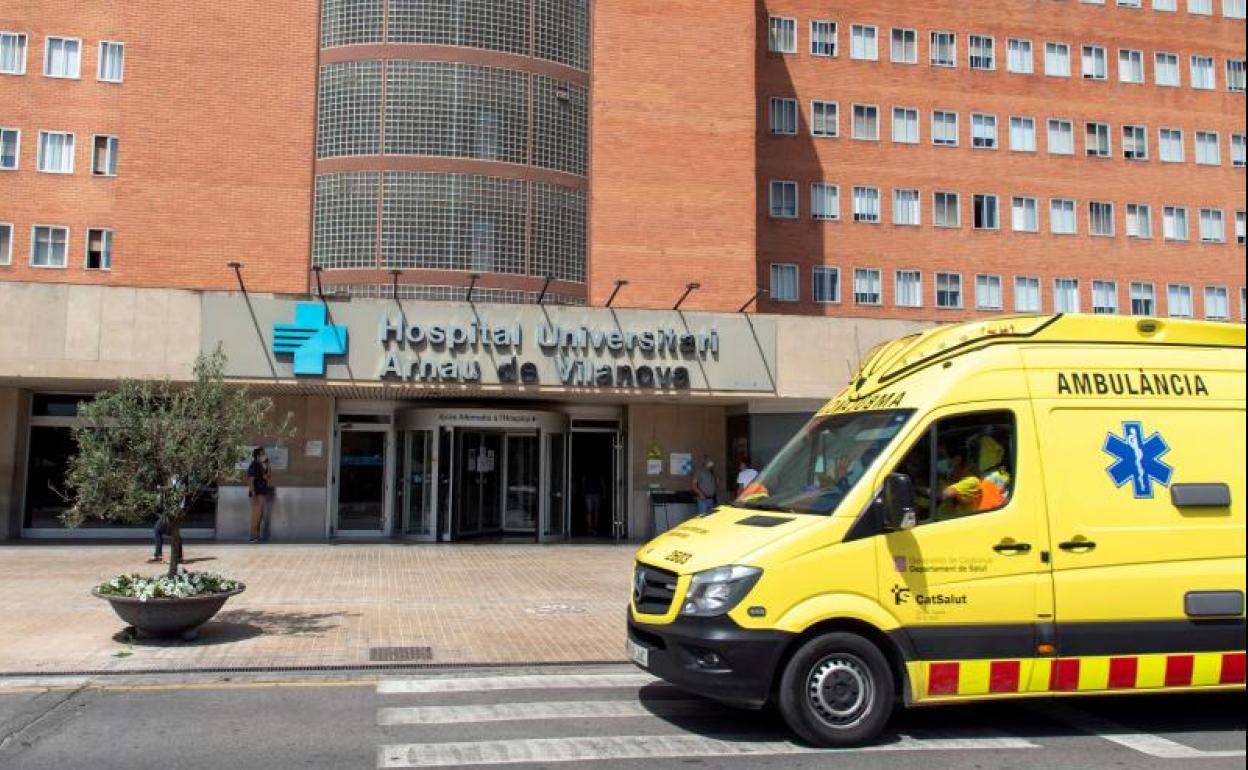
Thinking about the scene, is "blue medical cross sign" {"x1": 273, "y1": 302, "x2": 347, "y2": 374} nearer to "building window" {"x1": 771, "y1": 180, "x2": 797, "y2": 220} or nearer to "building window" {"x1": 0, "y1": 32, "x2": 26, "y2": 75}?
"building window" {"x1": 0, "y1": 32, "x2": 26, "y2": 75}

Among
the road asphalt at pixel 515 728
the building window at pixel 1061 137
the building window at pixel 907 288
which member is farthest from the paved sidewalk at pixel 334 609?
the building window at pixel 1061 137

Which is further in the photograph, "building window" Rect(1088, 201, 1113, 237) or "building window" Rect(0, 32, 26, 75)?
"building window" Rect(1088, 201, 1113, 237)

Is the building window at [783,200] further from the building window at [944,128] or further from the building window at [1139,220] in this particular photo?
the building window at [1139,220]

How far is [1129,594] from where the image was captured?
664cm

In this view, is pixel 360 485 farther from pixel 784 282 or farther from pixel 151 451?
pixel 784 282

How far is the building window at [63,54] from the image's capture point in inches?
952

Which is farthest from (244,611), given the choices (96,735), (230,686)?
(96,735)

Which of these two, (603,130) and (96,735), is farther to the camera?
(603,130)

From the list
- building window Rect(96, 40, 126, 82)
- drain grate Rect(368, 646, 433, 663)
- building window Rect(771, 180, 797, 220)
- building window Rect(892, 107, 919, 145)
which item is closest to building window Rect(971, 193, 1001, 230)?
building window Rect(892, 107, 919, 145)

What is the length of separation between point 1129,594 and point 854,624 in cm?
191

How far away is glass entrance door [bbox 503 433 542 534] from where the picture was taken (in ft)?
70.8

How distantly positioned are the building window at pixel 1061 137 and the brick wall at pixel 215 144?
907 inches

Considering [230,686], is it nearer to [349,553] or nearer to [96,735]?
[96,735]

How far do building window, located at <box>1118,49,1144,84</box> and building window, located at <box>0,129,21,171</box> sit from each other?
107 feet
